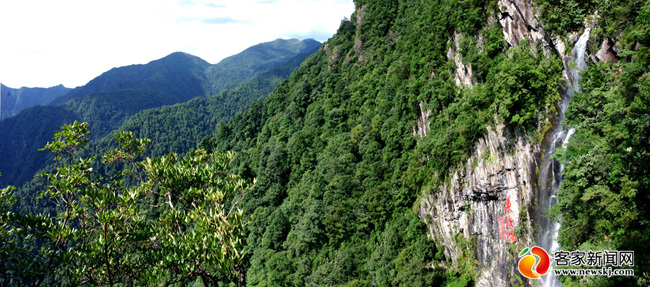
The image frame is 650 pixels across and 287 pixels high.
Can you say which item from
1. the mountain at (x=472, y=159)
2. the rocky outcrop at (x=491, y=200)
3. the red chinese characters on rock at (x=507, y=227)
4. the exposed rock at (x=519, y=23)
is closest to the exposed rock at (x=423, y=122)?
the mountain at (x=472, y=159)

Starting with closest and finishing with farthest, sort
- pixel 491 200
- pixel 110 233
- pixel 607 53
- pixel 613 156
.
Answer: pixel 110 233, pixel 613 156, pixel 607 53, pixel 491 200

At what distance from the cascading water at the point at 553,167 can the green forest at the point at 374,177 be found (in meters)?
0.55

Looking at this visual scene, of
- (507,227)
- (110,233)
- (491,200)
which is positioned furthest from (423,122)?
(110,233)

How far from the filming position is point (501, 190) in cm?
2131

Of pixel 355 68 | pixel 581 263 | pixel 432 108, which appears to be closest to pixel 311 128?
pixel 355 68

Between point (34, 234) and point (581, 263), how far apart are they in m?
19.8

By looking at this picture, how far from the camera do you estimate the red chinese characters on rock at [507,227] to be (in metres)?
20.2

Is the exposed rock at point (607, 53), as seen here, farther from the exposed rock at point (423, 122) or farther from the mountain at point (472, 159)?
the exposed rock at point (423, 122)

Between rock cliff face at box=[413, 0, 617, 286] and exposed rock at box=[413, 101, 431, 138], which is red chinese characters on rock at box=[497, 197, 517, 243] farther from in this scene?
exposed rock at box=[413, 101, 431, 138]

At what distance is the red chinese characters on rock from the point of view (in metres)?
20.2

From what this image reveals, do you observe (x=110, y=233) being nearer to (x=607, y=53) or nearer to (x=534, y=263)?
(x=534, y=263)

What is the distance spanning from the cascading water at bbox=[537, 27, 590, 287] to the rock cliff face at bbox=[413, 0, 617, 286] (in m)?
0.35

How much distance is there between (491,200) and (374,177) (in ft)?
57.0

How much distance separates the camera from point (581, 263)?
14531 mm
